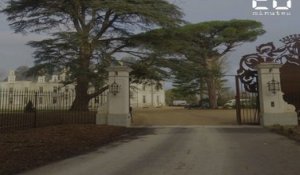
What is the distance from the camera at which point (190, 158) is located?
9.27m

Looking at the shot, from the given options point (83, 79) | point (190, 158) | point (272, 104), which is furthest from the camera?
point (83, 79)

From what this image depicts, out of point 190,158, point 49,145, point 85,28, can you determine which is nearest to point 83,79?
point 85,28

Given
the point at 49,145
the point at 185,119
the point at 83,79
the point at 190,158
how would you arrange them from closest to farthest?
1. the point at 190,158
2. the point at 49,145
3. the point at 185,119
4. the point at 83,79

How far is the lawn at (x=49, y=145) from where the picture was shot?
869 cm

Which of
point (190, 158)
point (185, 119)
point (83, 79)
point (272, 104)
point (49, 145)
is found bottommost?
point (190, 158)

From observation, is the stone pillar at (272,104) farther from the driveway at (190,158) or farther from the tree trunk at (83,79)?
the tree trunk at (83,79)

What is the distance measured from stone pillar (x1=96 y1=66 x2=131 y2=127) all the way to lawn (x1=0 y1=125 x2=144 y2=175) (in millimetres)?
1302

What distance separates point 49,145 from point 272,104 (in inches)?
412

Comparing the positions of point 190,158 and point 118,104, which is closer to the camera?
point 190,158

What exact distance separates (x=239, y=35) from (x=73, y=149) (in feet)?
122

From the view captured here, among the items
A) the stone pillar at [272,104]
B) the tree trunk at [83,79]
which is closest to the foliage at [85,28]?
the tree trunk at [83,79]

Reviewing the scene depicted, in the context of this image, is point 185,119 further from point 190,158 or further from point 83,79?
point 190,158

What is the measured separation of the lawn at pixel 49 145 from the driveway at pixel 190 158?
507mm

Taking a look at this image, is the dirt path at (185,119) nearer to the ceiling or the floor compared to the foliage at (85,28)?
nearer to the floor
